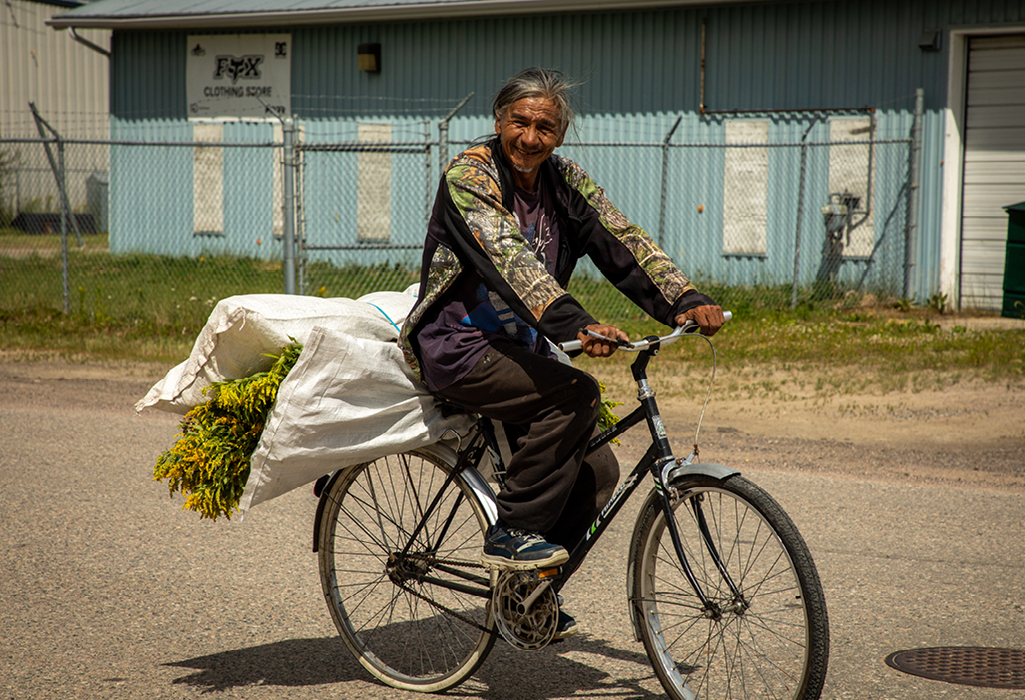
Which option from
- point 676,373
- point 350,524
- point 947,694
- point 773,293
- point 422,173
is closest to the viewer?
point 947,694

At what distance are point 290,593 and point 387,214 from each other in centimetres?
1394

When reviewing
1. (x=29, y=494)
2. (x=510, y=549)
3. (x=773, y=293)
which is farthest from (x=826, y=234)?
(x=510, y=549)

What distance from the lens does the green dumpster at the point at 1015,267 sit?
12891 mm

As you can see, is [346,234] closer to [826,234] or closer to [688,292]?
Result: [826,234]

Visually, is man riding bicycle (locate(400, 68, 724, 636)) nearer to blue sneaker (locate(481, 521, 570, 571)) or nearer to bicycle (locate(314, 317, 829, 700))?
blue sneaker (locate(481, 521, 570, 571))

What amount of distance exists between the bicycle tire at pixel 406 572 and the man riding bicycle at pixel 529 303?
0.91 ft

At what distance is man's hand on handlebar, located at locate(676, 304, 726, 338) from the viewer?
321 centimetres

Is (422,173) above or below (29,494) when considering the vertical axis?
above

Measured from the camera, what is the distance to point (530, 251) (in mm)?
3213

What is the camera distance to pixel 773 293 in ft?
48.1

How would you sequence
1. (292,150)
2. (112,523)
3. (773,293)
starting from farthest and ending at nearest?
1. (773,293)
2. (292,150)
3. (112,523)

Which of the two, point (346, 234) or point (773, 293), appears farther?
point (346, 234)

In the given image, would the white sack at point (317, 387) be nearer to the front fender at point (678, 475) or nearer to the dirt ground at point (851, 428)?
the front fender at point (678, 475)

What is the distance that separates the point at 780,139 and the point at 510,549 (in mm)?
13014
